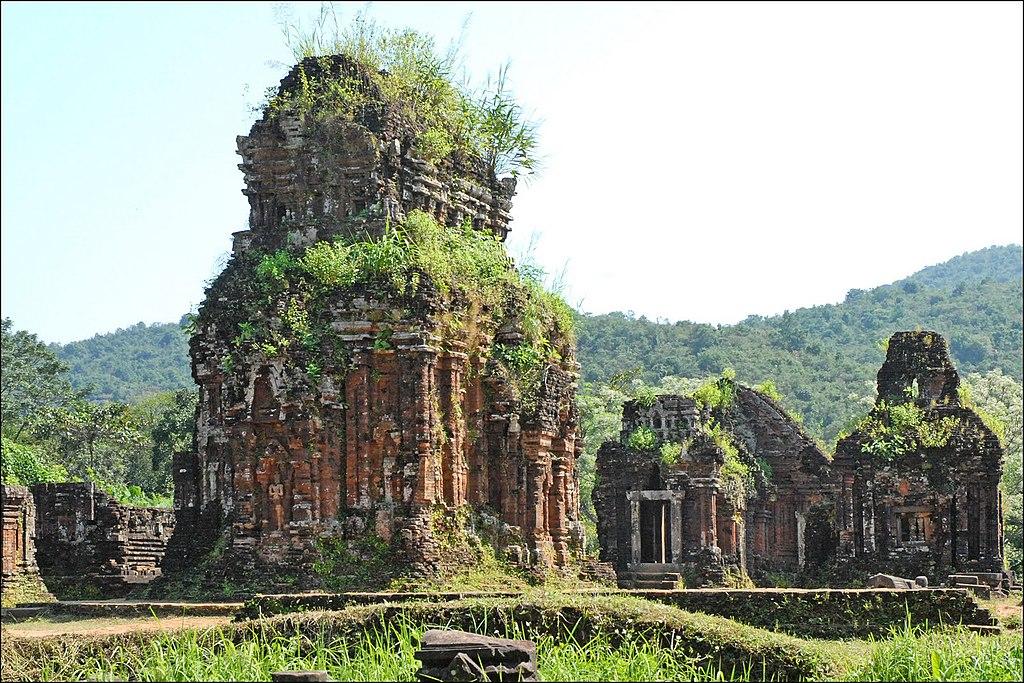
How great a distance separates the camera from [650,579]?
27.9m

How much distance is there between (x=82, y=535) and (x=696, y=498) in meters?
11.6

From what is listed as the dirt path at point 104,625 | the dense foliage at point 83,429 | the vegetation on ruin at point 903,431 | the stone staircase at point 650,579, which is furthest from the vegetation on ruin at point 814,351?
the dirt path at point 104,625

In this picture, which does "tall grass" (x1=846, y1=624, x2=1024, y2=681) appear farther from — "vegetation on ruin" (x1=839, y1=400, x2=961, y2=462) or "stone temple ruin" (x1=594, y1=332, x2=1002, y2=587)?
"vegetation on ruin" (x1=839, y1=400, x2=961, y2=462)

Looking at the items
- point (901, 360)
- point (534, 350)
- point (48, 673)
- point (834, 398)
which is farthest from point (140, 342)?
point (48, 673)

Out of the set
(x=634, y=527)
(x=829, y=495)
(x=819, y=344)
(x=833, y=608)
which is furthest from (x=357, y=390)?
(x=819, y=344)

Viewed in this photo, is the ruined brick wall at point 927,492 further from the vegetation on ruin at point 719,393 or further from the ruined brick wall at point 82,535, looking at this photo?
the ruined brick wall at point 82,535

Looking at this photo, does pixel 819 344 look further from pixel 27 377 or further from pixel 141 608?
pixel 141 608

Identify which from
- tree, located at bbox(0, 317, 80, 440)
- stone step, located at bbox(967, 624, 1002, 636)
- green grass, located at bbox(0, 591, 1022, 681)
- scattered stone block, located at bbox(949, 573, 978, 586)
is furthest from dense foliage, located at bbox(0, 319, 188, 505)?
stone step, located at bbox(967, 624, 1002, 636)

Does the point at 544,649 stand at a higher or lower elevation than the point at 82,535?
lower

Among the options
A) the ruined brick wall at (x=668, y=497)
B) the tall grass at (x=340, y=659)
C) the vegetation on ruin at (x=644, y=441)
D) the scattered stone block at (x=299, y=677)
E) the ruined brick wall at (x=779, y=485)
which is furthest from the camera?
the ruined brick wall at (x=779, y=485)

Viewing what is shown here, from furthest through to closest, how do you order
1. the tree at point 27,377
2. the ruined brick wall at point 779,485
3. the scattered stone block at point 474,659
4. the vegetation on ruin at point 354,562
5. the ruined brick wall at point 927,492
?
1. the tree at point 27,377
2. the ruined brick wall at point 779,485
3. the ruined brick wall at point 927,492
4. the vegetation on ruin at point 354,562
5. the scattered stone block at point 474,659

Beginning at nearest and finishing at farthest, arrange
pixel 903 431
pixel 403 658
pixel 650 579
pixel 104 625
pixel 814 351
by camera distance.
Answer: pixel 403 658 → pixel 104 625 → pixel 650 579 → pixel 903 431 → pixel 814 351

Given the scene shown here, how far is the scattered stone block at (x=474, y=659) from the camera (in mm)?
11602

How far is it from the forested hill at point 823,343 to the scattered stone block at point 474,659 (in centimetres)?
4757
